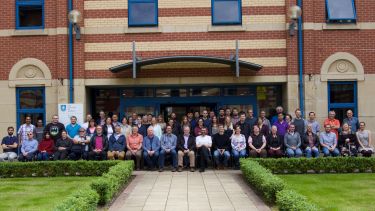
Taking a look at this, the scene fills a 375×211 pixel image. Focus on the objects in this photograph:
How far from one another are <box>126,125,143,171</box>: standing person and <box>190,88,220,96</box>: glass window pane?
3.74m

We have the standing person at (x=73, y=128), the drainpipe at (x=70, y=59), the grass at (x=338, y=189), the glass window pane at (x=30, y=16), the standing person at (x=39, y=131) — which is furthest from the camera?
the glass window pane at (x=30, y=16)

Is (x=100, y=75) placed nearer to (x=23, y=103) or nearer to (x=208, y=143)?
(x=23, y=103)

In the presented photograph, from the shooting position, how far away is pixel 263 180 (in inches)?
425

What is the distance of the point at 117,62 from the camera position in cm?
1814

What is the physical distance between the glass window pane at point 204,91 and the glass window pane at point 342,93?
400cm

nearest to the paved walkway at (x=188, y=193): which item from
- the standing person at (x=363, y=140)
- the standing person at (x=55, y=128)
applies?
the standing person at (x=55, y=128)

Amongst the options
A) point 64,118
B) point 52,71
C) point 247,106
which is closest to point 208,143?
point 247,106

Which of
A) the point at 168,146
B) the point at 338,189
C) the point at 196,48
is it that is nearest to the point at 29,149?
the point at 168,146

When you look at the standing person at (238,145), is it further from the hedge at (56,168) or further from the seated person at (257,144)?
the hedge at (56,168)

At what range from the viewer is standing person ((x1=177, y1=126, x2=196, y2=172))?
15.7 meters

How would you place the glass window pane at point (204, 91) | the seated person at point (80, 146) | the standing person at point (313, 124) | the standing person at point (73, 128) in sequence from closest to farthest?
the seated person at point (80, 146) < the standing person at point (313, 124) < the standing person at point (73, 128) < the glass window pane at point (204, 91)

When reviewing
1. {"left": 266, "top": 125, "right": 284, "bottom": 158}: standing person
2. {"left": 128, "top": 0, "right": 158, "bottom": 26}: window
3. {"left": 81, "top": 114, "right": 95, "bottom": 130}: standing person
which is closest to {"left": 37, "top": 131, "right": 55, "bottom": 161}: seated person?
{"left": 81, "top": 114, "right": 95, "bottom": 130}: standing person

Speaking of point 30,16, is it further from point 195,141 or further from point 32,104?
point 195,141

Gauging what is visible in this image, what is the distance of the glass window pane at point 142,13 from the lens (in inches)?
719
